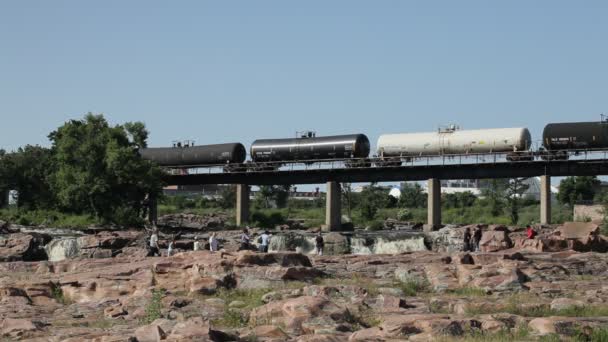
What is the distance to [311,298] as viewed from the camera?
22.6 m

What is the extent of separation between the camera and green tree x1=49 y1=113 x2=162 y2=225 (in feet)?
234

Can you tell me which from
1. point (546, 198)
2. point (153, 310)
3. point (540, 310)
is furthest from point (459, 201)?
point (153, 310)

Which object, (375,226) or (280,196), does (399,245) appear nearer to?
(375,226)

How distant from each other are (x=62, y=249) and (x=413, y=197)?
271 feet

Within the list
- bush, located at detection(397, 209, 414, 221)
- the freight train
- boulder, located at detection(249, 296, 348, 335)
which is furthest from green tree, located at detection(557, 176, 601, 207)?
boulder, located at detection(249, 296, 348, 335)

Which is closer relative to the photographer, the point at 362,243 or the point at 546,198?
the point at 362,243

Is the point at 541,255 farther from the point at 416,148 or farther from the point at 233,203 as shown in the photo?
the point at 233,203

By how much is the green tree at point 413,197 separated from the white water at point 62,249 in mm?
73014

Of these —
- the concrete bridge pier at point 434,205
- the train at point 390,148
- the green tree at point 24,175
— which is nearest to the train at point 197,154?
the train at point 390,148

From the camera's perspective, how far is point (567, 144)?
63.0 metres

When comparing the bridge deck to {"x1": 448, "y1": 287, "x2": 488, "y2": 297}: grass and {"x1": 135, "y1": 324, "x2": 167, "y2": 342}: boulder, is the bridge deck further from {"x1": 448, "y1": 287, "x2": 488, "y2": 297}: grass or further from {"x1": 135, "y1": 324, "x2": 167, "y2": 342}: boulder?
{"x1": 135, "y1": 324, "x2": 167, "y2": 342}: boulder

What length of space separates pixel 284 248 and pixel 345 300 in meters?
31.3

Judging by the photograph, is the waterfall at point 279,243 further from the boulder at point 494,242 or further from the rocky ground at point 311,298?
the rocky ground at point 311,298

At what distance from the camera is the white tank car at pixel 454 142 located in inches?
2586
